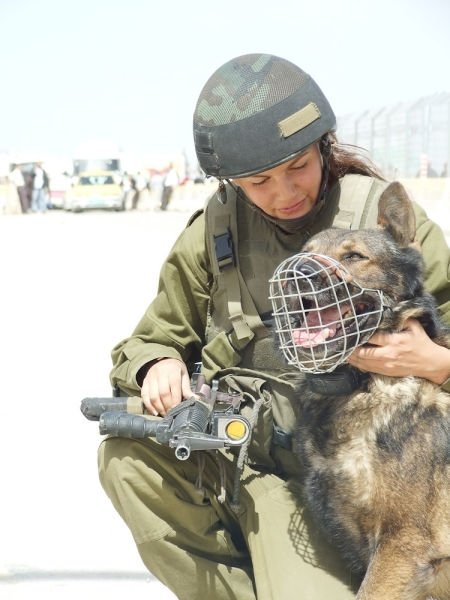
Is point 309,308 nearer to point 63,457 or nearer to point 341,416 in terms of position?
point 341,416

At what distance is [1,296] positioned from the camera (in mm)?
11156

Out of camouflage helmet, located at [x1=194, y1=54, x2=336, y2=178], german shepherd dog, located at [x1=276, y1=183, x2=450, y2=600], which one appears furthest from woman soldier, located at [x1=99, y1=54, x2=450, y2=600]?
german shepherd dog, located at [x1=276, y1=183, x2=450, y2=600]

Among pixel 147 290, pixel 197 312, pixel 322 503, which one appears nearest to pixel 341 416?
pixel 322 503

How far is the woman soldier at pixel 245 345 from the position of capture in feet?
10.1

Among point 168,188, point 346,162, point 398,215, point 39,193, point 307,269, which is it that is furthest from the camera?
point 168,188

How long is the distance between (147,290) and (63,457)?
5881 mm

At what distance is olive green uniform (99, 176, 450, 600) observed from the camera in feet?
10.1

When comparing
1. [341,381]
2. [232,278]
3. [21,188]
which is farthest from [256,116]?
[21,188]

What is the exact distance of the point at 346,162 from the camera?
3.37 metres

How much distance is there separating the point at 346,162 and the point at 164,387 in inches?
42.0

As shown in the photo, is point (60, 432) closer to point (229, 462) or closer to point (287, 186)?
point (229, 462)

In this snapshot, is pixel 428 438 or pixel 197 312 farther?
pixel 197 312

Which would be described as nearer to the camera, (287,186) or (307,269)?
(307,269)

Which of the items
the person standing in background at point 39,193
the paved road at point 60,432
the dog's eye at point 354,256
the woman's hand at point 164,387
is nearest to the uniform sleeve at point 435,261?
the dog's eye at point 354,256
